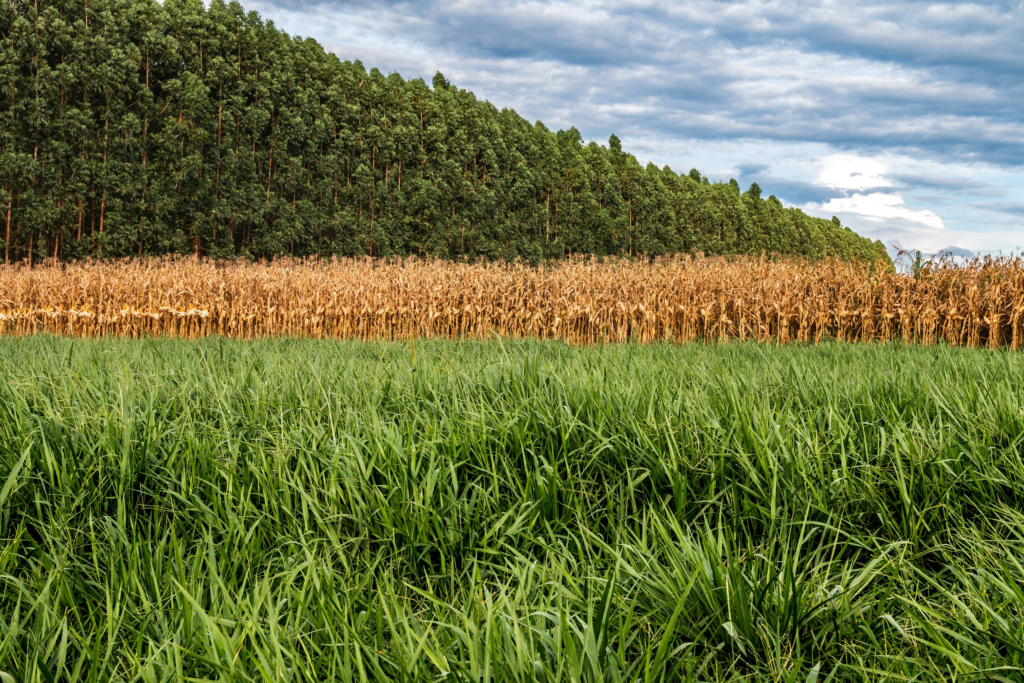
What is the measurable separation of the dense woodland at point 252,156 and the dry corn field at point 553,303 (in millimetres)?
8643

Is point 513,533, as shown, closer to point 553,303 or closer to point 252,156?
point 553,303

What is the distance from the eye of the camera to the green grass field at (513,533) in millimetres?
1375

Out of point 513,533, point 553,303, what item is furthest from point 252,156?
point 513,533

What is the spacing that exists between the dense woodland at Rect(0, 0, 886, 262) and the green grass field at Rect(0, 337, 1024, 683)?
19730 millimetres

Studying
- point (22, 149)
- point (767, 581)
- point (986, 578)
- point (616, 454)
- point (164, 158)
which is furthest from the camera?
point (164, 158)

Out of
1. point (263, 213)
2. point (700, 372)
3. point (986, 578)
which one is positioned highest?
point (263, 213)

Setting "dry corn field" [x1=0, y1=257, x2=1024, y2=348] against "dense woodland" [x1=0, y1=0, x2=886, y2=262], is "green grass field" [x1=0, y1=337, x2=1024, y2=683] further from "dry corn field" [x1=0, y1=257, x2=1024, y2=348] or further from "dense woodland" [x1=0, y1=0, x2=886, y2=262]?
"dense woodland" [x1=0, y1=0, x2=886, y2=262]

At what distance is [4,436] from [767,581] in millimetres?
2847

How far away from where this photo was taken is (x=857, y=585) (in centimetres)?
162

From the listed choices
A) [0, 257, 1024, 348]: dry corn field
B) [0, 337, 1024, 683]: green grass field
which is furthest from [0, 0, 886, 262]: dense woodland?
[0, 337, 1024, 683]: green grass field

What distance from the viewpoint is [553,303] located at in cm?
967

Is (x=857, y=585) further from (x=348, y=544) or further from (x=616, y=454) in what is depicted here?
(x=348, y=544)

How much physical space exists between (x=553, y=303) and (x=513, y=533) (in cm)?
782

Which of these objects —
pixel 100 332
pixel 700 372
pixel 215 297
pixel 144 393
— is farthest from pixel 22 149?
pixel 700 372
